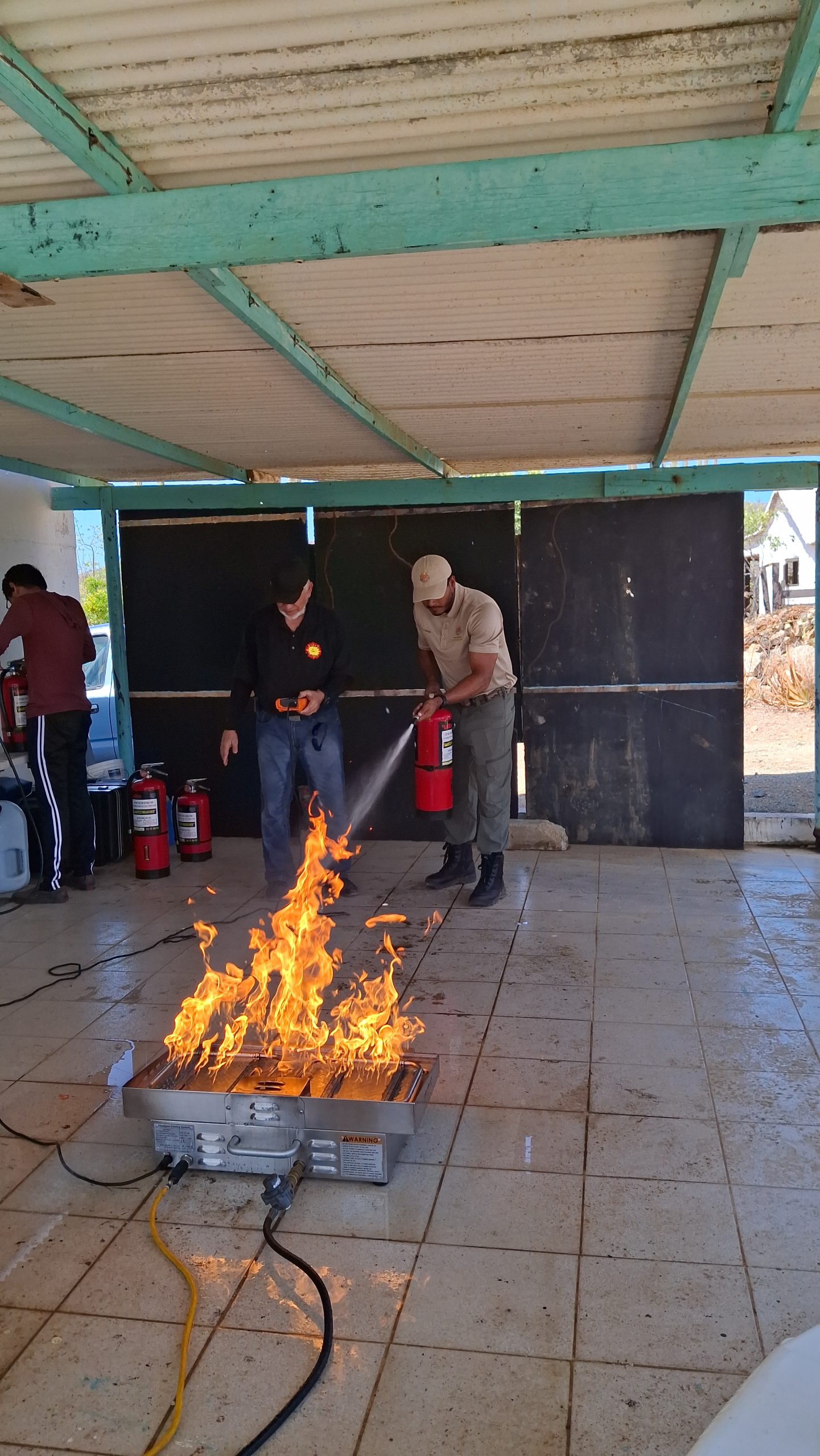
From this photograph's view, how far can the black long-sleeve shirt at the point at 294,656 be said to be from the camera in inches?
244

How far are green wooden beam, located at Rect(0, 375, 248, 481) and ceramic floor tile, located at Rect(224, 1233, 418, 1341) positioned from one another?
4097 millimetres

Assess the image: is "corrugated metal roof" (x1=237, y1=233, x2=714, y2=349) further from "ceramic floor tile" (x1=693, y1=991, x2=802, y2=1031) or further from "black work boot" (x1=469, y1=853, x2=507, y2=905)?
"black work boot" (x1=469, y1=853, x2=507, y2=905)

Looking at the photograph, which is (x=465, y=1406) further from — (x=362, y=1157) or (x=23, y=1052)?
(x=23, y=1052)

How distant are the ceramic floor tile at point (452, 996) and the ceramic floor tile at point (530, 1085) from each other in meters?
0.52

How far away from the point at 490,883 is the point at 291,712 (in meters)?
1.60

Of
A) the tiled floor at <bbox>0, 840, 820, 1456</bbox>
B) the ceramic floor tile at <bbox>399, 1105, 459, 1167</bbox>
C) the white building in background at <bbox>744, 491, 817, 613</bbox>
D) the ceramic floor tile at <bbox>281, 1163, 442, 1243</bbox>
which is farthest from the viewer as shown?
the white building in background at <bbox>744, 491, 817, 613</bbox>

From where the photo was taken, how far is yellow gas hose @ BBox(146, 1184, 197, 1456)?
210 centimetres

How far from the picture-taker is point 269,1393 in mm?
2221

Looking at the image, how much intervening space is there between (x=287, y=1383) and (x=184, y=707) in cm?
627

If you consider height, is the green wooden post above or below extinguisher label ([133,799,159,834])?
above

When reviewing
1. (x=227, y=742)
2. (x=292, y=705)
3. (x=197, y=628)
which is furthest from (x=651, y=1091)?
(x=197, y=628)

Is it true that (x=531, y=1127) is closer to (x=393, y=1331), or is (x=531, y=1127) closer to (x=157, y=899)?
(x=393, y=1331)

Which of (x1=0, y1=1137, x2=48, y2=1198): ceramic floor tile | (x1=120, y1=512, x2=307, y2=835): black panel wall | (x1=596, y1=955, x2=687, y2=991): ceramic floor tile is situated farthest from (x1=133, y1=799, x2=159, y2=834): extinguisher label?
(x1=0, y1=1137, x2=48, y2=1198): ceramic floor tile

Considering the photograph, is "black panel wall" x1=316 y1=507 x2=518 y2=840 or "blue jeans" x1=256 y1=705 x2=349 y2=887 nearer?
"blue jeans" x1=256 y1=705 x2=349 y2=887
